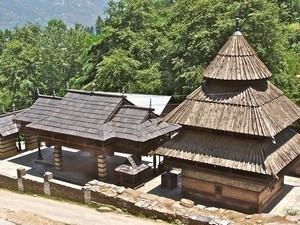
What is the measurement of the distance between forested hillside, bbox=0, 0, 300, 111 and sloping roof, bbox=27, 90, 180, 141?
364 inches

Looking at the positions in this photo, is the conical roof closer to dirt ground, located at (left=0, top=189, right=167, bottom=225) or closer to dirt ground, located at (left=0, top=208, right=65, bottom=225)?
dirt ground, located at (left=0, top=189, right=167, bottom=225)

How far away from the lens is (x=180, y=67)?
3622cm

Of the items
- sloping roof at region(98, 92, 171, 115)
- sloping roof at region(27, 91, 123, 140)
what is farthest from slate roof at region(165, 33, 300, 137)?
sloping roof at region(98, 92, 171, 115)

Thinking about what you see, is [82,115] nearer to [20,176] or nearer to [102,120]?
[102,120]

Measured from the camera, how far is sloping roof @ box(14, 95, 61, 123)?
2810 cm

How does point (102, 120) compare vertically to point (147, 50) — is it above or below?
below

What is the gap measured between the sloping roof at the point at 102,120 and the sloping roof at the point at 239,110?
112 inches

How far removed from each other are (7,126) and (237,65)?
687 inches

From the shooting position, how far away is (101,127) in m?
24.6

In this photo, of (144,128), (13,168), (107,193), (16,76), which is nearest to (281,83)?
(144,128)

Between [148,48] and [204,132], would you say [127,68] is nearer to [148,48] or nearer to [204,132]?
[148,48]

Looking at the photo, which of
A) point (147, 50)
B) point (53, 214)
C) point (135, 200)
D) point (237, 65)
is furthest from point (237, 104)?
point (147, 50)

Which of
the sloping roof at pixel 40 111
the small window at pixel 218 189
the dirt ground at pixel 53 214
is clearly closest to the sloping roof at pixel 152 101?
the sloping roof at pixel 40 111

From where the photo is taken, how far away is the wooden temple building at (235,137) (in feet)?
65.7
